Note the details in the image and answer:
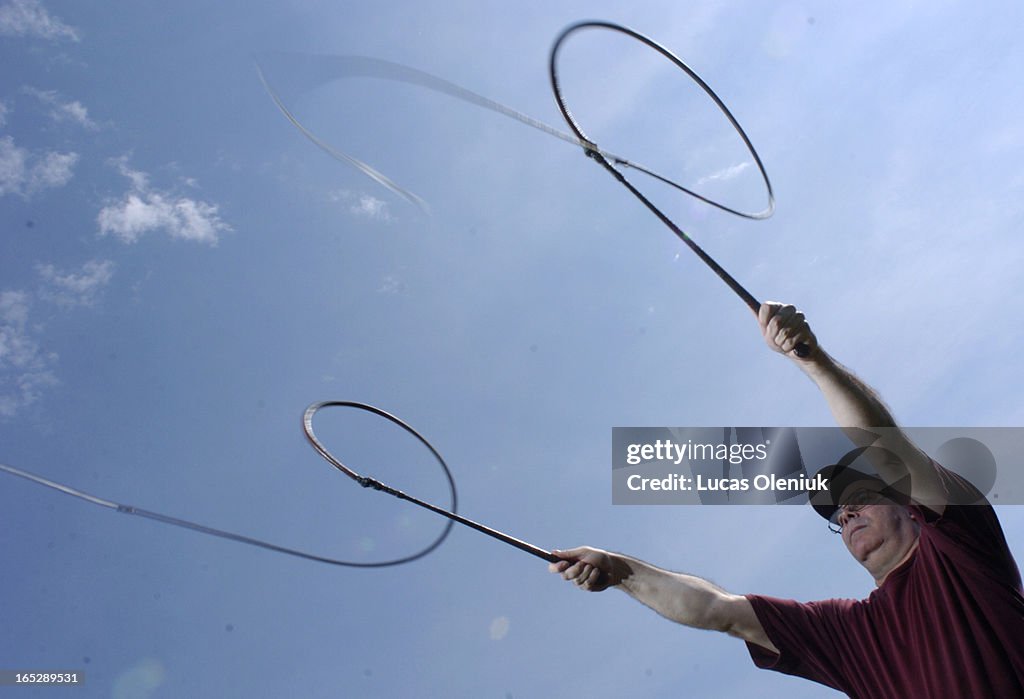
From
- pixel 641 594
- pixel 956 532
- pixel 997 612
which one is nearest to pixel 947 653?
pixel 997 612

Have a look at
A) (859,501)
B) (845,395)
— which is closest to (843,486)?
(859,501)

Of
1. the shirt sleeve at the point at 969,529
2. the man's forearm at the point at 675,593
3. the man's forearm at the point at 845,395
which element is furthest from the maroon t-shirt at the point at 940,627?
the man's forearm at the point at 845,395

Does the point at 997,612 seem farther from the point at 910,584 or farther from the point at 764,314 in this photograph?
the point at 764,314

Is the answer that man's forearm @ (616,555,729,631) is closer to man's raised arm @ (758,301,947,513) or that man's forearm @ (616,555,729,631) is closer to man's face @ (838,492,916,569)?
man's face @ (838,492,916,569)

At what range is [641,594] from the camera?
11.7m

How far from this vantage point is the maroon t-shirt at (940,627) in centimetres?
898

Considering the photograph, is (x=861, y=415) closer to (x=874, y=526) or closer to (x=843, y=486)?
(x=843, y=486)

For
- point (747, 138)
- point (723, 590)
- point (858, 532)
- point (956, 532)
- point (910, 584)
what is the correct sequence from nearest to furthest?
point (956, 532)
point (910, 584)
point (858, 532)
point (723, 590)
point (747, 138)

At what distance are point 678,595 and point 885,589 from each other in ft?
9.34

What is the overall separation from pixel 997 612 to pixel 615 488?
589cm

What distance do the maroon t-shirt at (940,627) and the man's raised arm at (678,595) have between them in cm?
46

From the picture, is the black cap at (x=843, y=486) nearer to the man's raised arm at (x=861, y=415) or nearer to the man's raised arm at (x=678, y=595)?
the man's raised arm at (x=861, y=415)

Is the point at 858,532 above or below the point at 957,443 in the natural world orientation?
below

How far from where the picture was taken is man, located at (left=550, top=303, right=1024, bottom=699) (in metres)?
8.90
